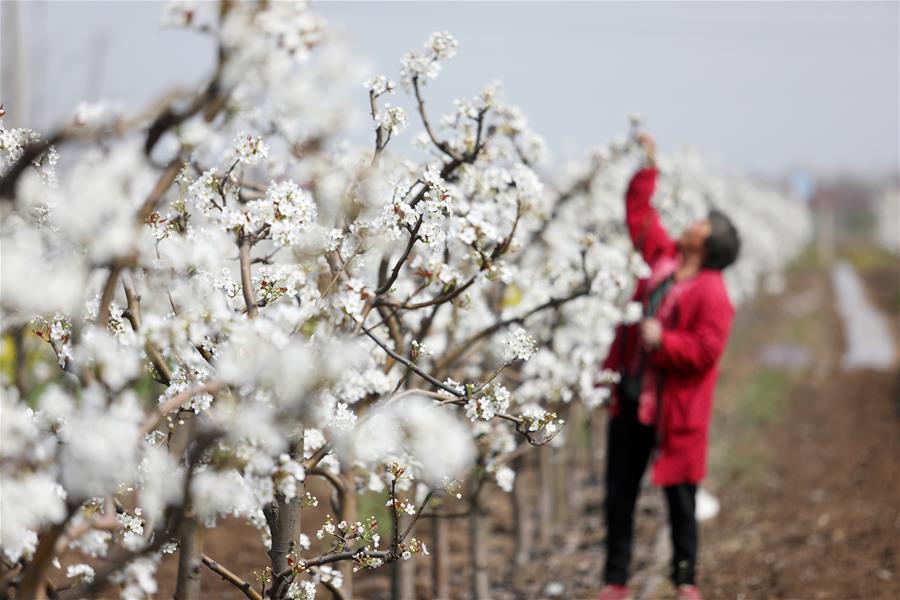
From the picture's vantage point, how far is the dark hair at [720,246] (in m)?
4.47

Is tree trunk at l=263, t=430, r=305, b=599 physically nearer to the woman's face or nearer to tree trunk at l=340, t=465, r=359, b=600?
tree trunk at l=340, t=465, r=359, b=600

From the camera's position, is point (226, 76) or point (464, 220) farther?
point (464, 220)

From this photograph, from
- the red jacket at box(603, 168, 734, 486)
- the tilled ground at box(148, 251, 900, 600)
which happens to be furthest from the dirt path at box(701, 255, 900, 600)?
the red jacket at box(603, 168, 734, 486)

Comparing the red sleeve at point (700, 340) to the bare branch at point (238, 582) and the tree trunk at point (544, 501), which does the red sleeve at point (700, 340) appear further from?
the bare branch at point (238, 582)

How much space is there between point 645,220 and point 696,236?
0.31 metres

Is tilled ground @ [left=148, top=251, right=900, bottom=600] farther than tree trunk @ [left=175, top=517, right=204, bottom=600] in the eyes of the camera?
Yes

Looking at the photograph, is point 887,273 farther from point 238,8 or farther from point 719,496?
point 238,8

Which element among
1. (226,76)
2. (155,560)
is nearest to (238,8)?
(226,76)

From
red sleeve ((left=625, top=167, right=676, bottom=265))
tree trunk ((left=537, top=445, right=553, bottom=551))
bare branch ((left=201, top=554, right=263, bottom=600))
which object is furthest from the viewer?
tree trunk ((left=537, top=445, right=553, bottom=551))

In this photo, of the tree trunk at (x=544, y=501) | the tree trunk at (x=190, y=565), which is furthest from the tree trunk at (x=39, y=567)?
the tree trunk at (x=544, y=501)

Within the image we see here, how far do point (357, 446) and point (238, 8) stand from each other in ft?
4.15

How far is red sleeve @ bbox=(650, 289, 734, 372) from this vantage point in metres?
4.24

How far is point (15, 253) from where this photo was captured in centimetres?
158

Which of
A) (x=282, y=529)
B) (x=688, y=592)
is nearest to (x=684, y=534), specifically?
(x=688, y=592)
